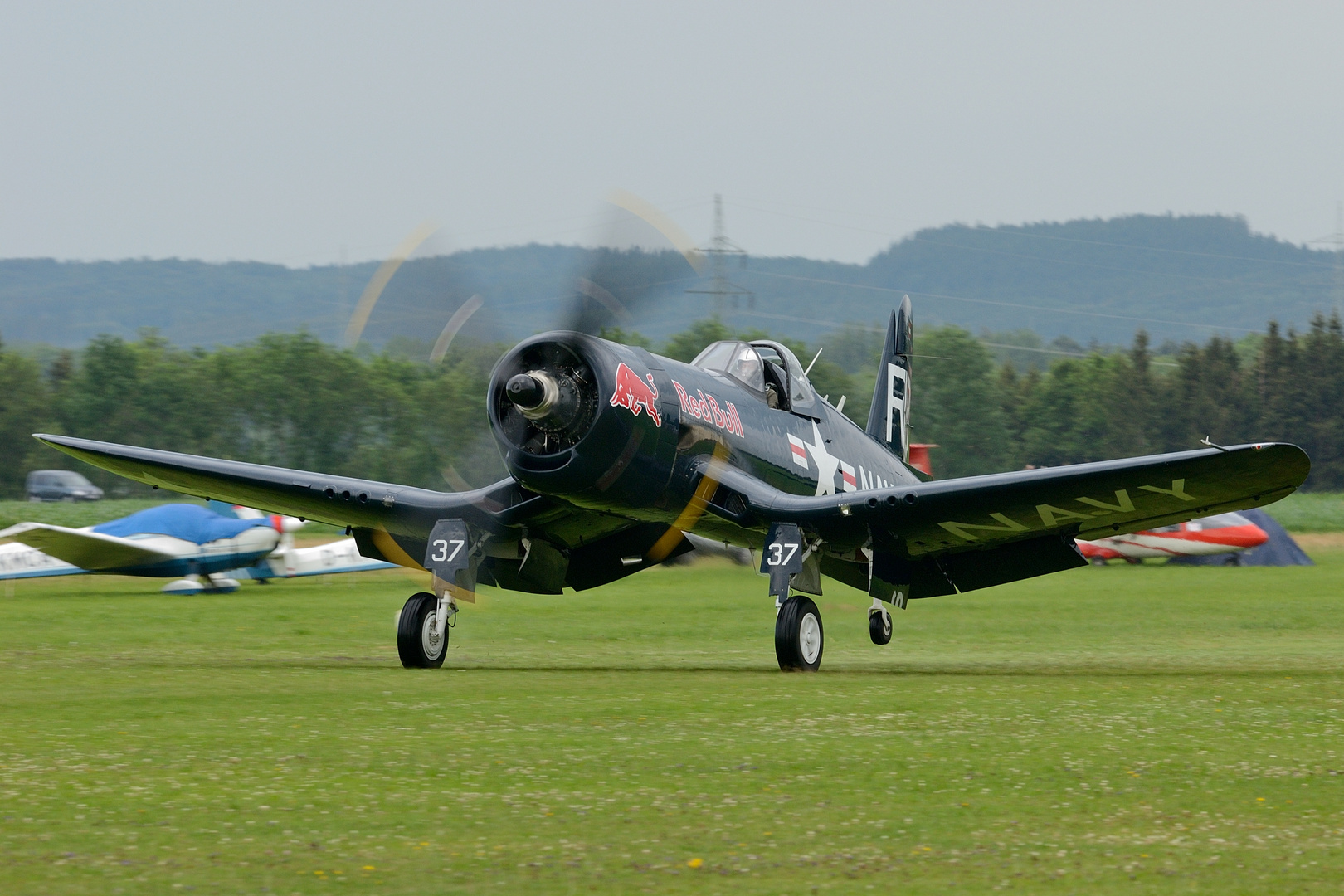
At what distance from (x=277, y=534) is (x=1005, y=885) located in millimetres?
25842

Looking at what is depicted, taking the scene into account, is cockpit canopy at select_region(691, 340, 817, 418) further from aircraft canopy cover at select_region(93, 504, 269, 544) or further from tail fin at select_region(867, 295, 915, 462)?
aircraft canopy cover at select_region(93, 504, 269, 544)

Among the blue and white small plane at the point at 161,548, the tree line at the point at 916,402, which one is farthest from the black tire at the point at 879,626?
the tree line at the point at 916,402

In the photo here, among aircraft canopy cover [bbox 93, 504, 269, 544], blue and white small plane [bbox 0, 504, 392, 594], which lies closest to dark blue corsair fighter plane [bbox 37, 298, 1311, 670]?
blue and white small plane [bbox 0, 504, 392, 594]

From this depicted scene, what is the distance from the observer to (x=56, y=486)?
282ft

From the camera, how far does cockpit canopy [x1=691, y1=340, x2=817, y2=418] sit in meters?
16.0

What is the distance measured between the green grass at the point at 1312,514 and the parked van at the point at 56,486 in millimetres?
60579

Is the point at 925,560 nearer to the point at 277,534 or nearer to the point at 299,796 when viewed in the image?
the point at 299,796

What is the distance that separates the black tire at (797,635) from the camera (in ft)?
47.6

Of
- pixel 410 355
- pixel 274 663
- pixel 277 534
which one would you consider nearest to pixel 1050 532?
pixel 410 355

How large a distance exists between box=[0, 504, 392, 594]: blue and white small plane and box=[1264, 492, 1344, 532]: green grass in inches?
1599

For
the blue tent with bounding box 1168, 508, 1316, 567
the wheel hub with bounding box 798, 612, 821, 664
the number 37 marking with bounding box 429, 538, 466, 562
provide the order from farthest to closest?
1. the blue tent with bounding box 1168, 508, 1316, 567
2. the number 37 marking with bounding box 429, 538, 466, 562
3. the wheel hub with bounding box 798, 612, 821, 664

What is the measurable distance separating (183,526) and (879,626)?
Result: 622 inches

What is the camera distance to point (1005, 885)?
6008mm

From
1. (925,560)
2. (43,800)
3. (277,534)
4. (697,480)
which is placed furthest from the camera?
(277,534)
